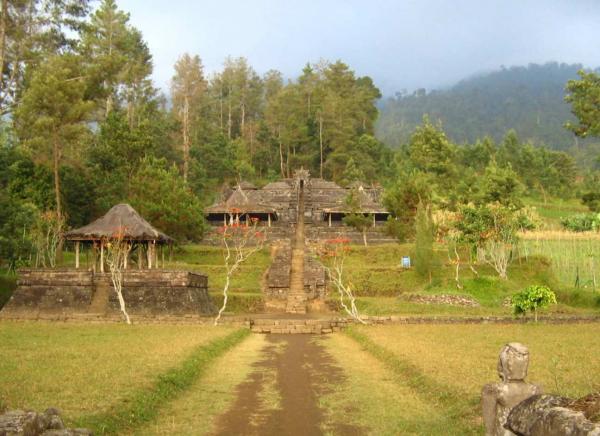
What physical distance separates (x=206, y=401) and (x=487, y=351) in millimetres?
7527

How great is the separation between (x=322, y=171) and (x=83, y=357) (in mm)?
57816

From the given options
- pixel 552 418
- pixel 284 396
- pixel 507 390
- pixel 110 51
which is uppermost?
pixel 110 51

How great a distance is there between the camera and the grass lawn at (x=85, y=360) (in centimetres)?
951

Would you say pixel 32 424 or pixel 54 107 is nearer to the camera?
pixel 32 424

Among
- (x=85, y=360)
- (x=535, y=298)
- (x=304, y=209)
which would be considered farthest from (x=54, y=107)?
(x=304, y=209)

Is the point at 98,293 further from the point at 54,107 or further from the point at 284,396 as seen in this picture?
the point at 284,396

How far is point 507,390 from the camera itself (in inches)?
235

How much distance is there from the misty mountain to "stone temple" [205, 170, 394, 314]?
2862 inches

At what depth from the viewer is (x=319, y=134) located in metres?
72.6

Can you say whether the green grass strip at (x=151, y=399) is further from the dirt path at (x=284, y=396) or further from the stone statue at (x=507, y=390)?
the stone statue at (x=507, y=390)

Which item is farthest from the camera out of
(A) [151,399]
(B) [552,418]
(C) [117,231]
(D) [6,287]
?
(D) [6,287]

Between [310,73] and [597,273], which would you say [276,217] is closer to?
[597,273]

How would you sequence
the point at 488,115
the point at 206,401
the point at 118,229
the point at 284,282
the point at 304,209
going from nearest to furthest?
the point at 206,401 → the point at 118,229 → the point at 284,282 → the point at 304,209 → the point at 488,115

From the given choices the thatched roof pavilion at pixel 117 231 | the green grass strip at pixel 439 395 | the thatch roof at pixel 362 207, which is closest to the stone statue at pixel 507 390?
the green grass strip at pixel 439 395
